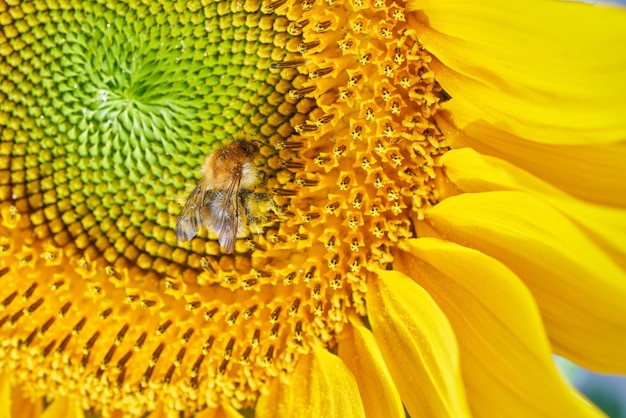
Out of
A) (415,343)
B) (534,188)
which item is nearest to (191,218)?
(415,343)

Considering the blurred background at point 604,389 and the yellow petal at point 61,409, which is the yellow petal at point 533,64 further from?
the yellow petal at point 61,409

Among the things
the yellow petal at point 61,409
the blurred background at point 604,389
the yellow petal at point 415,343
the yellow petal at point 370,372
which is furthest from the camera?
the blurred background at point 604,389

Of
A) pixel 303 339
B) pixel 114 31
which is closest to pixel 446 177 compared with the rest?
pixel 303 339

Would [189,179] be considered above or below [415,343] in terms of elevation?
above

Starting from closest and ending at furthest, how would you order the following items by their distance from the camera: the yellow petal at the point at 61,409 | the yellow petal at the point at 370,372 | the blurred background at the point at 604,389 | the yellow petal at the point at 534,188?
the yellow petal at the point at 534,188 < the yellow petal at the point at 370,372 < the yellow petal at the point at 61,409 < the blurred background at the point at 604,389

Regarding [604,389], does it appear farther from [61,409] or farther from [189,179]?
[61,409]

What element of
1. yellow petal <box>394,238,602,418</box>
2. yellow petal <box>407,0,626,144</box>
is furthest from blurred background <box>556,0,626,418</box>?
yellow petal <box>407,0,626,144</box>

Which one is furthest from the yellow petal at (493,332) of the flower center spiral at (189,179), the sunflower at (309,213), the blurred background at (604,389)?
the blurred background at (604,389)
